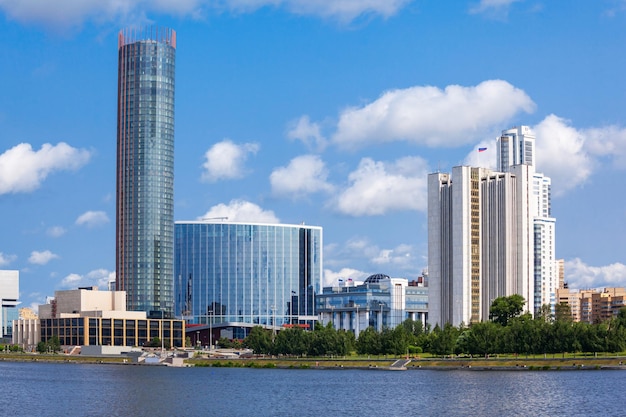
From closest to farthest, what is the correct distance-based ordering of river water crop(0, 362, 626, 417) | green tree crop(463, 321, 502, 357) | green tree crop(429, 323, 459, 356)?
river water crop(0, 362, 626, 417) → green tree crop(463, 321, 502, 357) → green tree crop(429, 323, 459, 356)

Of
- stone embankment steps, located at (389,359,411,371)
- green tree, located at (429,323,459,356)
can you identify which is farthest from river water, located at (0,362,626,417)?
green tree, located at (429,323,459,356)

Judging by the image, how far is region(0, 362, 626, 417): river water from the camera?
362 feet

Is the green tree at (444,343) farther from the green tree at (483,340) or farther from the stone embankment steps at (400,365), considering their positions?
the stone embankment steps at (400,365)

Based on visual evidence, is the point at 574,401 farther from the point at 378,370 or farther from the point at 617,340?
the point at 378,370

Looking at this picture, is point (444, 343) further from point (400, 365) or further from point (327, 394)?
point (327, 394)

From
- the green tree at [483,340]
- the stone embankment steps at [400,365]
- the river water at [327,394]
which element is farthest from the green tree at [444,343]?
the river water at [327,394]

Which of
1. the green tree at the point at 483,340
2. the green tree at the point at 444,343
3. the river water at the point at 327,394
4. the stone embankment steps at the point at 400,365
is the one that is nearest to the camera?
the river water at the point at 327,394

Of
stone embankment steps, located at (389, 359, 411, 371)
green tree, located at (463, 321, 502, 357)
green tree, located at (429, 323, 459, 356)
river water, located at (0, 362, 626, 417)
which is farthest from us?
green tree, located at (429, 323, 459, 356)

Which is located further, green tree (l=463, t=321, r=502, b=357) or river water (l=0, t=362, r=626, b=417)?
green tree (l=463, t=321, r=502, b=357)

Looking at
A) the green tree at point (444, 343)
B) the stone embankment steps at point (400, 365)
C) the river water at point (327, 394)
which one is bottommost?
the stone embankment steps at point (400, 365)

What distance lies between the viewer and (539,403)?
374 feet

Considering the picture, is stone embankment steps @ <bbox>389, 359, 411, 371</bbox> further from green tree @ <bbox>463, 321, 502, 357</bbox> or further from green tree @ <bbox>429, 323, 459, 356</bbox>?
green tree @ <bbox>463, 321, 502, 357</bbox>

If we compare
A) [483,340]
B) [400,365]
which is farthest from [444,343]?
[483,340]

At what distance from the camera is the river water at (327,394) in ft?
362
